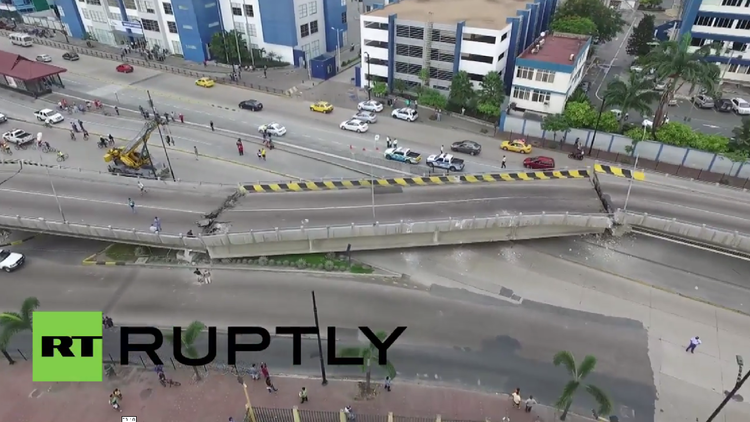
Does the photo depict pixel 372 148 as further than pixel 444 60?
No

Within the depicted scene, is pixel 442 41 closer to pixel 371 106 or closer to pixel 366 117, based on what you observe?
pixel 371 106

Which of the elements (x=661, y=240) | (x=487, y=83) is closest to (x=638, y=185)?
(x=661, y=240)

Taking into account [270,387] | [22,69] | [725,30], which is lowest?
[270,387]

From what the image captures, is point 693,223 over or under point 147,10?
under

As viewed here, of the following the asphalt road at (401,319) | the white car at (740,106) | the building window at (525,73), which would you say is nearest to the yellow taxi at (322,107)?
the building window at (525,73)

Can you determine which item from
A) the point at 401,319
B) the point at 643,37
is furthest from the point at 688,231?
the point at 643,37

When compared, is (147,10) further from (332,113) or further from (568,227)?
(568,227)

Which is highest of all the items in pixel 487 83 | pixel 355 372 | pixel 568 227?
pixel 487 83

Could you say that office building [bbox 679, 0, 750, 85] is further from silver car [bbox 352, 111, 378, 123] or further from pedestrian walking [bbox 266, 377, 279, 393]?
pedestrian walking [bbox 266, 377, 279, 393]
